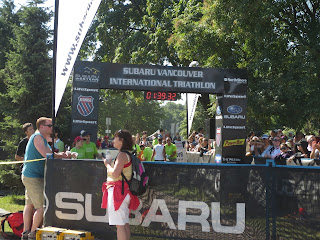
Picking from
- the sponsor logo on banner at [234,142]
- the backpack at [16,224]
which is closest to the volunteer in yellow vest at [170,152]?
the sponsor logo on banner at [234,142]

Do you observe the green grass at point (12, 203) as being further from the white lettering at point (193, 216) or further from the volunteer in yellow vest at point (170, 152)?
the white lettering at point (193, 216)

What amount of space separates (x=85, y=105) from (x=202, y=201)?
333 inches

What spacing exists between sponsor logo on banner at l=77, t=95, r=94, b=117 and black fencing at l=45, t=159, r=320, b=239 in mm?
7160

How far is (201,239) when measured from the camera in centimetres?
659

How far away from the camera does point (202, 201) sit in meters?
6.60

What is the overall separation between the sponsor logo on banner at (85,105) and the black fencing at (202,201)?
23.5ft

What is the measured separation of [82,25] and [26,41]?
12.0 meters

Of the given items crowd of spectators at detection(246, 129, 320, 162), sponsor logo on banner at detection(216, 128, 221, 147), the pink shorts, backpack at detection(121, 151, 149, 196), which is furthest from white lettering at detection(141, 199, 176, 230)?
sponsor logo on banner at detection(216, 128, 221, 147)

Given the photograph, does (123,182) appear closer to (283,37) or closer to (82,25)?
(82,25)

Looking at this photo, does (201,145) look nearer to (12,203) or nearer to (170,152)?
(170,152)

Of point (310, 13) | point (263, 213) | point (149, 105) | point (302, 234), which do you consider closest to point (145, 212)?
point (263, 213)

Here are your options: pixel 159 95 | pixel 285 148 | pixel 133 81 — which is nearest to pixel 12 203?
pixel 133 81

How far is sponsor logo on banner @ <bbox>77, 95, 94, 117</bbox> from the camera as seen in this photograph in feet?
47.2

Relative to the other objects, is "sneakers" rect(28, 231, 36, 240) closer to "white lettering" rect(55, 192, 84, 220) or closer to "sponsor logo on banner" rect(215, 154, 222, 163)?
"white lettering" rect(55, 192, 84, 220)
